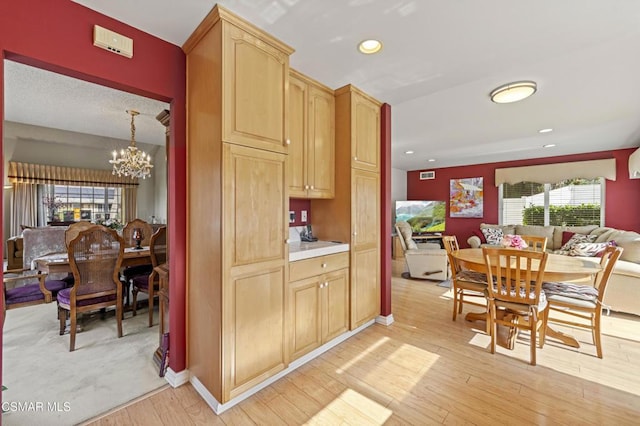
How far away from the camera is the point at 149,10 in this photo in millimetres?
1650

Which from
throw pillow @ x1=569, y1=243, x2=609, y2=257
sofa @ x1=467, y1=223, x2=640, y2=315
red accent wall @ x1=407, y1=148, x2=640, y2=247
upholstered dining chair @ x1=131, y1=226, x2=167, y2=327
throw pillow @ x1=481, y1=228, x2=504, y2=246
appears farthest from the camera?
throw pillow @ x1=481, y1=228, x2=504, y2=246

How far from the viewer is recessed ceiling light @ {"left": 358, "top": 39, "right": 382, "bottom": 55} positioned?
2.02m

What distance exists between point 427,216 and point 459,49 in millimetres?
5740

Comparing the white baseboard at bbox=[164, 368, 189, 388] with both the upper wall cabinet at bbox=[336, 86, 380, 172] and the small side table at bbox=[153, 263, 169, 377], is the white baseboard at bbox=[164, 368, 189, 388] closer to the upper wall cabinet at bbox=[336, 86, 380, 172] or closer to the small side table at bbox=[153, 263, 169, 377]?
the small side table at bbox=[153, 263, 169, 377]

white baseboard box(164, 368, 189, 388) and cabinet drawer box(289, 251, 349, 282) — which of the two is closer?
white baseboard box(164, 368, 189, 388)

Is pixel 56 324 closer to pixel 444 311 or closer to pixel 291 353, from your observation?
pixel 291 353

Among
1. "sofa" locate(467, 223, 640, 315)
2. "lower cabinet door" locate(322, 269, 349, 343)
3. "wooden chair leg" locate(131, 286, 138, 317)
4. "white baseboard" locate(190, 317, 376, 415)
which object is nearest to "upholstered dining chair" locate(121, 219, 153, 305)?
"wooden chair leg" locate(131, 286, 138, 317)

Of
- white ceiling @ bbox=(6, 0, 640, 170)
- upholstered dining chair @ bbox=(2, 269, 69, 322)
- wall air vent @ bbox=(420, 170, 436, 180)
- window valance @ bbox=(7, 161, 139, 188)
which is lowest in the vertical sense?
upholstered dining chair @ bbox=(2, 269, 69, 322)

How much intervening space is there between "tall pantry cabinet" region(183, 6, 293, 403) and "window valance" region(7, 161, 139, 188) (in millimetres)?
5447

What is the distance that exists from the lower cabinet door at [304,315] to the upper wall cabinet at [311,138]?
848mm

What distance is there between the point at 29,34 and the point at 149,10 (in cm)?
63

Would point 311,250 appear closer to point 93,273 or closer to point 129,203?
point 93,273

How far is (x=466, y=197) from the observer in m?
7.07

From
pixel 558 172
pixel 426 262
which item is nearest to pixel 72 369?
pixel 426 262
